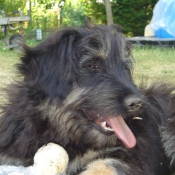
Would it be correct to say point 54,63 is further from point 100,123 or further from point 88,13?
point 88,13

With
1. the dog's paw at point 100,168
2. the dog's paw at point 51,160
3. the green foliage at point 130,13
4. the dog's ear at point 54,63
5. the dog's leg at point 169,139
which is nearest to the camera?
the dog's paw at point 51,160

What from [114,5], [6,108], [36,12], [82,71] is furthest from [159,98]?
[36,12]

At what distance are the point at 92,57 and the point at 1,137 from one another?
39.1 inches

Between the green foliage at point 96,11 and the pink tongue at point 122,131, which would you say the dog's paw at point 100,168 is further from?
the green foliage at point 96,11

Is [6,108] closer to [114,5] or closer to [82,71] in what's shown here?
[82,71]

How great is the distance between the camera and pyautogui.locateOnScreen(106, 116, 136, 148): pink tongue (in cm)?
303

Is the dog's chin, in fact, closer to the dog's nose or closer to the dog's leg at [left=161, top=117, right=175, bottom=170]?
the dog's nose

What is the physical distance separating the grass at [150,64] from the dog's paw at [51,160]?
4.86 meters

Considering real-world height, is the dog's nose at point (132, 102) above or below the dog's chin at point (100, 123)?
above

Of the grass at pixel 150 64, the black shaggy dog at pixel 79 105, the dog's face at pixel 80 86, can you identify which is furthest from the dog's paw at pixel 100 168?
the grass at pixel 150 64

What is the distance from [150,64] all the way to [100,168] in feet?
24.8

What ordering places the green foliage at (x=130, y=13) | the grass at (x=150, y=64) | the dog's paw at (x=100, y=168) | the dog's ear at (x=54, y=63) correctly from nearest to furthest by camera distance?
the dog's paw at (x=100, y=168), the dog's ear at (x=54, y=63), the grass at (x=150, y=64), the green foliage at (x=130, y=13)

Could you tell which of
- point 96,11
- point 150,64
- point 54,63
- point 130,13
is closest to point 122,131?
point 54,63

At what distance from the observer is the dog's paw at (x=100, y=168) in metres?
2.90
